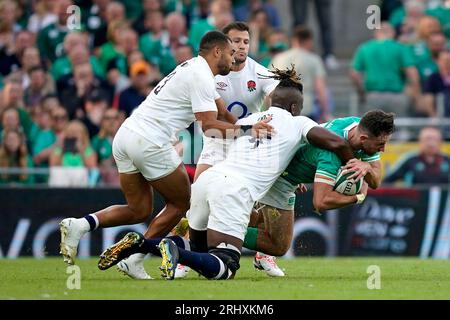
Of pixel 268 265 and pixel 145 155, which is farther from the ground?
pixel 145 155

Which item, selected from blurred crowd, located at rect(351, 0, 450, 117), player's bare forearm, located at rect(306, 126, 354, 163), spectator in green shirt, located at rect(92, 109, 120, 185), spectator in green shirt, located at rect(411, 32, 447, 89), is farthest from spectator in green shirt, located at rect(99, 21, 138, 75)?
player's bare forearm, located at rect(306, 126, 354, 163)

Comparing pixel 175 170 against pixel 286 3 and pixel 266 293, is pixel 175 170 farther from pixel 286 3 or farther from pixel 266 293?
pixel 286 3

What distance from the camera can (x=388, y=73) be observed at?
1903 centimetres

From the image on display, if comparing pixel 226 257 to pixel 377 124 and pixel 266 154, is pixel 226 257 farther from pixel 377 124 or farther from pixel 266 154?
pixel 377 124

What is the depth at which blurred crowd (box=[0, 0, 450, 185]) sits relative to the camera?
17688 mm

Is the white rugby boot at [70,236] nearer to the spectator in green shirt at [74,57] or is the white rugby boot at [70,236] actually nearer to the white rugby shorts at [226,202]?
the white rugby shorts at [226,202]

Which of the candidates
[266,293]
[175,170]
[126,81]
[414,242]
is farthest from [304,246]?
[266,293]

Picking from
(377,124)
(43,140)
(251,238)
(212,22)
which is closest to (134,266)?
(251,238)

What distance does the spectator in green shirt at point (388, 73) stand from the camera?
19.0m

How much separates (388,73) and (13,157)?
20.5 ft

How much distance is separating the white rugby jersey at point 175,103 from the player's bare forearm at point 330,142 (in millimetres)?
1042

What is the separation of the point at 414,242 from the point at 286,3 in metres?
8.57

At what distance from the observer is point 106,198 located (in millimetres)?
16688

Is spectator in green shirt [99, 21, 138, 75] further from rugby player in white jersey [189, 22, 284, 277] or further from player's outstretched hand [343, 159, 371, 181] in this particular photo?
player's outstretched hand [343, 159, 371, 181]
